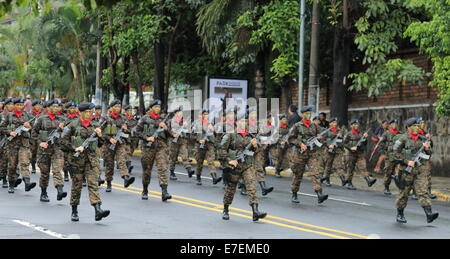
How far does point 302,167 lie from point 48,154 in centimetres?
485

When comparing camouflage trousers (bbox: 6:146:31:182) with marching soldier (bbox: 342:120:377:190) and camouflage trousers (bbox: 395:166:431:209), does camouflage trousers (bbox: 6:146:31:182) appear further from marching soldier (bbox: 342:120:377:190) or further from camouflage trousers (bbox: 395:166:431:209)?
marching soldier (bbox: 342:120:377:190)

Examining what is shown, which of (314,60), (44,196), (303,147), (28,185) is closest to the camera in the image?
(44,196)

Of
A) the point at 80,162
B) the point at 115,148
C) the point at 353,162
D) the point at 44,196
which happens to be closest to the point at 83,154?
the point at 80,162

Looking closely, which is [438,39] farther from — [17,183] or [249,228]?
[17,183]

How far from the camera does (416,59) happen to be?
2483 cm

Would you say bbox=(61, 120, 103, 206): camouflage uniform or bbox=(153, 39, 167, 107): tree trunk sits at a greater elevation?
bbox=(153, 39, 167, 107): tree trunk

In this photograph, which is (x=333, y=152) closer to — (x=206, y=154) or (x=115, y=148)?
(x=206, y=154)

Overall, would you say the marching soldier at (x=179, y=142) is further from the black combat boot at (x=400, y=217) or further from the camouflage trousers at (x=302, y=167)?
the black combat boot at (x=400, y=217)

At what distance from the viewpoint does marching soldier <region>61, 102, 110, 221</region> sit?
11.8 m

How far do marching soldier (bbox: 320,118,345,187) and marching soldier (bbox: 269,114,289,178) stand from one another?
120cm

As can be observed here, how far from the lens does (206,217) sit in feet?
41.5

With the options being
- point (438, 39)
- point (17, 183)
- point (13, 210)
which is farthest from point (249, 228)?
point (438, 39)

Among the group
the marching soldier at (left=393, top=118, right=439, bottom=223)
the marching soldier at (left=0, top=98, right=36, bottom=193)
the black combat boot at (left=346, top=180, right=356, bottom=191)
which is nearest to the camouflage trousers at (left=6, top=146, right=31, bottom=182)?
the marching soldier at (left=0, top=98, right=36, bottom=193)

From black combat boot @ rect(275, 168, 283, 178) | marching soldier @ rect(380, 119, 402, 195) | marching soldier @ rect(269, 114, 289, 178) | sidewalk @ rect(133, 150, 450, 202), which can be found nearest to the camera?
marching soldier @ rect(380, 119, 402, 195)
